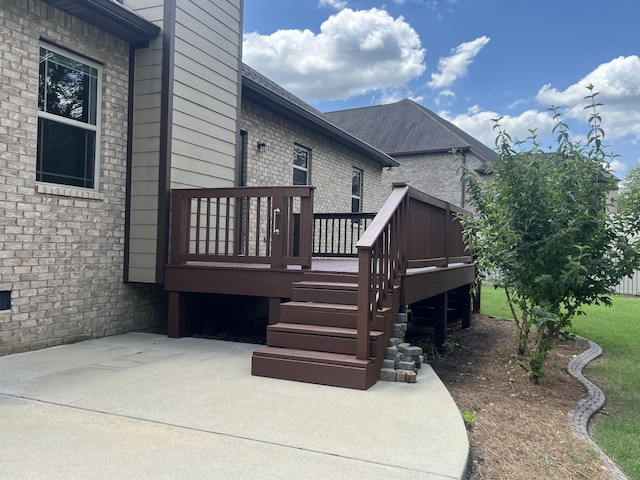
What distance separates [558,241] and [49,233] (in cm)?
481

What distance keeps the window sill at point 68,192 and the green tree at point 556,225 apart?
4.17 m

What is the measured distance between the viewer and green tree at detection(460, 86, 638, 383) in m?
4.22

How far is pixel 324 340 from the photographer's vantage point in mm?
4109

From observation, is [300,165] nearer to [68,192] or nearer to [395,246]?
[68,192]

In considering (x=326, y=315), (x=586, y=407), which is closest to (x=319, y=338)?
(x=326, y=315)

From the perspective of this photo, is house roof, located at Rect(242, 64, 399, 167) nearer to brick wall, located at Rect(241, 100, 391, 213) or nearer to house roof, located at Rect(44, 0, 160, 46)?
brick wall, located at Rect(241, 100, 391, 213)

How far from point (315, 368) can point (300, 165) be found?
6662 millimetres

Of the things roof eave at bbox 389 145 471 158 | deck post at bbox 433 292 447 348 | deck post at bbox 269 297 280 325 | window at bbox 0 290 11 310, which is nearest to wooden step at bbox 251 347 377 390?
deck post at bbox 269 297 280 325

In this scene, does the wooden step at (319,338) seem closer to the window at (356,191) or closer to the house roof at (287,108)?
the house roof at (287,108)

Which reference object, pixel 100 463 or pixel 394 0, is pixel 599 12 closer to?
pixel 394 0

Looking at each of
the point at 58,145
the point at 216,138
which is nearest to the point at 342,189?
the point at 216,138

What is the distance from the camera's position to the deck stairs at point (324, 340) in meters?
3.82

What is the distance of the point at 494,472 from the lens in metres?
2.59

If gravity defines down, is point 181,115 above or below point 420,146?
below
